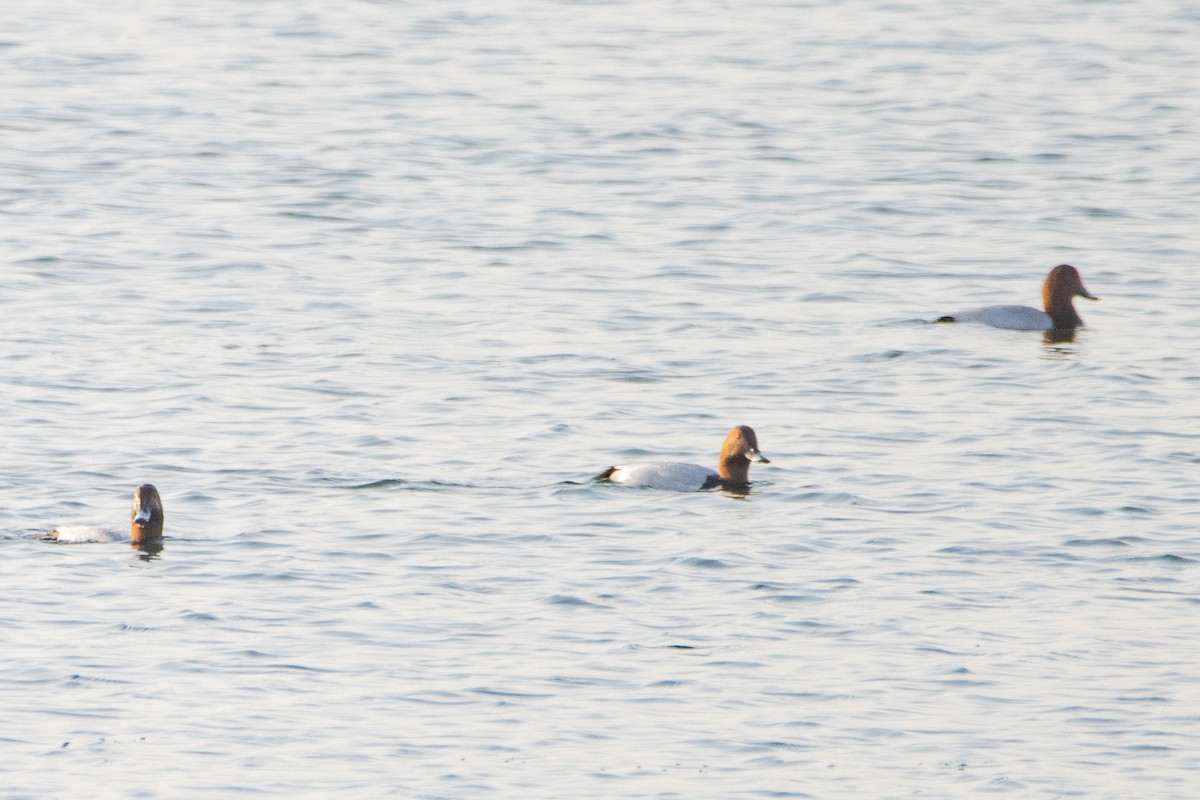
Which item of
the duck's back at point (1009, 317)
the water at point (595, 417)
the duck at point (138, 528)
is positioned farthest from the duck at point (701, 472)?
the duck's back at point (1009, 317)

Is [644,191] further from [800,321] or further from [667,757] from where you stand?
[667,757]

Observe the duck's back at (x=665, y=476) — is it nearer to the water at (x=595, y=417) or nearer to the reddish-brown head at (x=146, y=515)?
the water at (x=595, y=417)

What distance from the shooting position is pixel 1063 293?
19.2 metres

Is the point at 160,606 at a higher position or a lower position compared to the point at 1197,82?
lower

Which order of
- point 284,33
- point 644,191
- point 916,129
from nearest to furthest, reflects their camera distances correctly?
point 644,191 → point 916,129 → point 284,33

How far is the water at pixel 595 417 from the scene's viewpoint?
9789mm

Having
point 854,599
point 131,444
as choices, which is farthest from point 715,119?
point 854,599

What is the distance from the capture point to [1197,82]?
96.5ft

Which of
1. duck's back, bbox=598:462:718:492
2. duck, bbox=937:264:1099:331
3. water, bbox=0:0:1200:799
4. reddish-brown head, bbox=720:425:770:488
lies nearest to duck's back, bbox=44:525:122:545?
water, bbox=0:0:1200:799

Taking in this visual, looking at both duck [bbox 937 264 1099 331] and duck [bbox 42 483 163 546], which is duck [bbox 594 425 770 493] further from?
duck [bbox 937 264 1099 331]

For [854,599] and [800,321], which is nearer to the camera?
[854,599]

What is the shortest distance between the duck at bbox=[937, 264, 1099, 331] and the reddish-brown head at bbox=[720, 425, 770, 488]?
5.00 metres

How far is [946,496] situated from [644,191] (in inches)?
414

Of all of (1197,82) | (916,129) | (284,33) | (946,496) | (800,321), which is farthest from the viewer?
(284,33)
